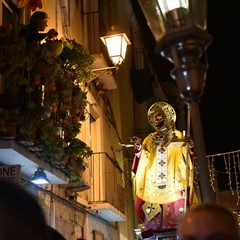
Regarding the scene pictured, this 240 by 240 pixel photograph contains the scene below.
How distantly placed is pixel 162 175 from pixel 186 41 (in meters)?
8.15

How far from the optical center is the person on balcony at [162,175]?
34.7 feet

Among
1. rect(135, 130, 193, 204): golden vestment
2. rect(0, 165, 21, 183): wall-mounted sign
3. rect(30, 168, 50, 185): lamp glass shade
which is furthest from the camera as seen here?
rect(135, 130, 193, 204): golden vestment

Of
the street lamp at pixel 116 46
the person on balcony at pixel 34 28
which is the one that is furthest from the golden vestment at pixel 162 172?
the person on balcony at pixel 34 28

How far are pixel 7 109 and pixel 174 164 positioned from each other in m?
4.68

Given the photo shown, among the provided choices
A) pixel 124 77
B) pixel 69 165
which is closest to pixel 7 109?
pixel 69 165

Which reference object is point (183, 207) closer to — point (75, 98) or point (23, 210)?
point (75, 98)

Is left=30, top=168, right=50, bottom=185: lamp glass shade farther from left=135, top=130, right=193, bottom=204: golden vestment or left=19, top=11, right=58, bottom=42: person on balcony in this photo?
left=135, top=130, right=193, bottom=204: golden vestment

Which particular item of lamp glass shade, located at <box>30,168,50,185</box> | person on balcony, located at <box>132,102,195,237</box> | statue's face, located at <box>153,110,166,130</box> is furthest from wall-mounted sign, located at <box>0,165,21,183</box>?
statue's face, located at <box>153,110,166,130</box>

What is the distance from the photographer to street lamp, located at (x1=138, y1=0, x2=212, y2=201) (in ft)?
10.0

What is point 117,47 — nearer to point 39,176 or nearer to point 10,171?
point 39,176

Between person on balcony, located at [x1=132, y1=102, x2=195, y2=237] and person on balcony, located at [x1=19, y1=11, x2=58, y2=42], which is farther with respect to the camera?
person on balcony, located at [x1=132, y1=102, x2=195, y2=237]

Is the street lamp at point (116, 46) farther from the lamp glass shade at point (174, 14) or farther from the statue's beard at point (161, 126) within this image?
the lamp glass shade at point (174, 14)

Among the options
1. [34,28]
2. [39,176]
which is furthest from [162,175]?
[34,28]

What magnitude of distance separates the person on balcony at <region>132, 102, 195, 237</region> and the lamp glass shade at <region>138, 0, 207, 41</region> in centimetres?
732
